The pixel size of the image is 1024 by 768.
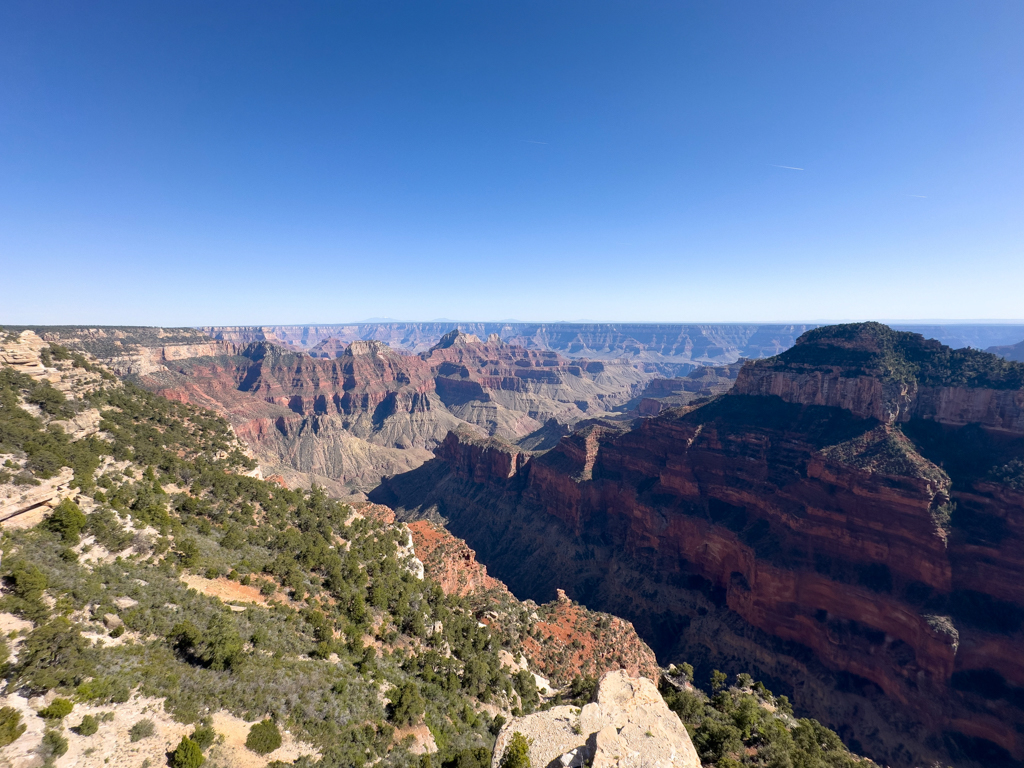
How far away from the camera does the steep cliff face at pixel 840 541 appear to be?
137 feet

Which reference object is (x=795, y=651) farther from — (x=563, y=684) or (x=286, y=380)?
(x=286, y=380)

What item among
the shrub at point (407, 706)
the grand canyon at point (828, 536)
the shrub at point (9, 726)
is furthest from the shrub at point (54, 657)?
the grand canyon at point (828, 536)

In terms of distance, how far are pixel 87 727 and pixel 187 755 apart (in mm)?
3372

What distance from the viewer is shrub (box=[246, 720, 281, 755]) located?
15.6 meters

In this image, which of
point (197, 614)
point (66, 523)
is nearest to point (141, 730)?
point (197, 614)

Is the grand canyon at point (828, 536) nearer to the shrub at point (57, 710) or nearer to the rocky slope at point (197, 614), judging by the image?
the rocky slope at point (197, 614)

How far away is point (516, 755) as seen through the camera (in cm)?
1778

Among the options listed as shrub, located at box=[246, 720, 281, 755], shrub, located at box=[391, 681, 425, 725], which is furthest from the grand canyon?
shrub, located at box=[246, 720, 281, 755]

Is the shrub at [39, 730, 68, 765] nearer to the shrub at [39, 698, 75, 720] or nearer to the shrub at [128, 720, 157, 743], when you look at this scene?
the shrub at [39, 698, 75, 720]

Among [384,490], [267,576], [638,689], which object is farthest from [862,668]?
[384,490]

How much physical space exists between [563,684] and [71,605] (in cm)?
3385

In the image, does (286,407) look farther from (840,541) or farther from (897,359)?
(897,359)

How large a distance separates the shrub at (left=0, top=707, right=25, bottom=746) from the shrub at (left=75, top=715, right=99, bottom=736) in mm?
1448

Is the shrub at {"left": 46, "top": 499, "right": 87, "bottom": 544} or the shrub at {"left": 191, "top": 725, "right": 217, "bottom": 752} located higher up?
the shrub at {"left": 46, "top": 499, "right": 87, "bottom": 544}
